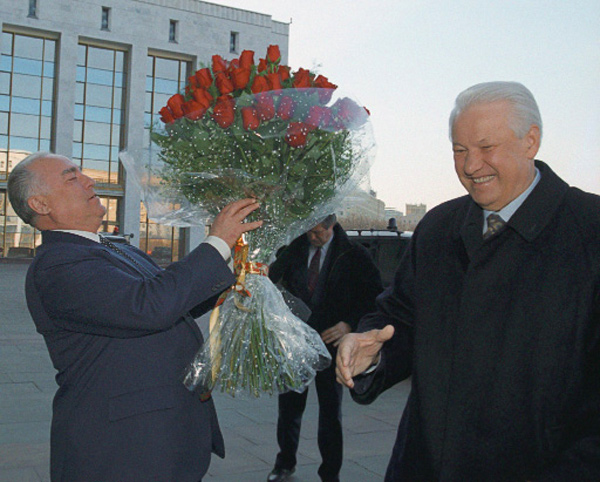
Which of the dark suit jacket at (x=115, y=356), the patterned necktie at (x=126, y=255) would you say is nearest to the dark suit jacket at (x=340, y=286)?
the patterned necktie at (x=126, y=255)

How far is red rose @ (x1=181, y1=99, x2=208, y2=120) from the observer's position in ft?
7.18

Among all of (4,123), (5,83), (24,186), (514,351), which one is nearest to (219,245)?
(24,186)

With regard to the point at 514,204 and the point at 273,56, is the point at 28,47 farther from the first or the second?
the point at 514,204

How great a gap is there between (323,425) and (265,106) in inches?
96.6

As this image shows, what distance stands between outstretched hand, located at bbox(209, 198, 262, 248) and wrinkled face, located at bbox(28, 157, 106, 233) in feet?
1.81

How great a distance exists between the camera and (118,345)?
2211 mm

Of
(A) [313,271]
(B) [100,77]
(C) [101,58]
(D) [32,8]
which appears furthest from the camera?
(C) [101,58]

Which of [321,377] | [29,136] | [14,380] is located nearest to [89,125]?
[29,136]

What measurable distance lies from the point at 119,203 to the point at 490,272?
38.6 m

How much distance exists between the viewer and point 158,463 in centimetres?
221

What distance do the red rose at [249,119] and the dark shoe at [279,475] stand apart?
269 cm

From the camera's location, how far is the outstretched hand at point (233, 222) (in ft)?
→ 7.30

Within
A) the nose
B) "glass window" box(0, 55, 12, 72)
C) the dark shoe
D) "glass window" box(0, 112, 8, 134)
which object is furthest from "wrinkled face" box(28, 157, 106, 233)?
"glass window" box(0, 55, 12, 72)

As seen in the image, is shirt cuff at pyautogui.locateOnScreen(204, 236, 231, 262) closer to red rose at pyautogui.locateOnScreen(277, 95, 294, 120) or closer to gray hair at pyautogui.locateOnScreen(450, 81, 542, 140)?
red rose at pyautogui.locateOnScreen(277, 95, 294, 120)
